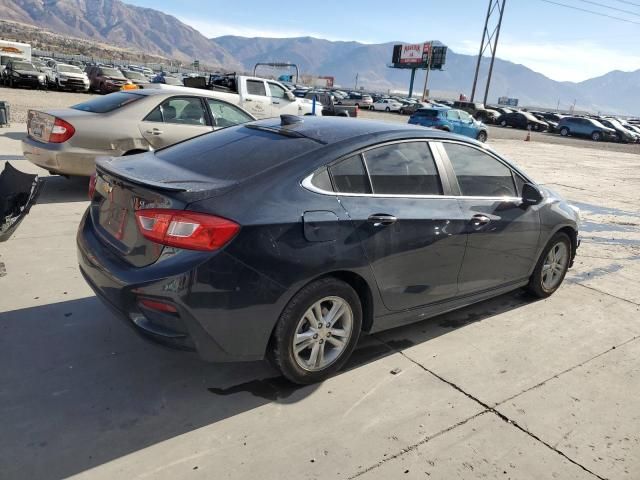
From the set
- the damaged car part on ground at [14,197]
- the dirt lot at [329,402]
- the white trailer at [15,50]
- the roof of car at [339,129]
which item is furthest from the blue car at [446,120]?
the white trailer at [15,50]

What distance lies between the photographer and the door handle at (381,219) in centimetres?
317

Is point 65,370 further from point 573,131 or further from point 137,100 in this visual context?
point 573,131

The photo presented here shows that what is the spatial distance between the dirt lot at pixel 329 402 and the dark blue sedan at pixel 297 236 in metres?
0.34

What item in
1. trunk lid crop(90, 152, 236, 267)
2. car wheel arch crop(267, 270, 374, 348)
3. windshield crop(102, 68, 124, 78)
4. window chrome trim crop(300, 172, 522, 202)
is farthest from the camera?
windshield crop(102, 68, 124, 78)

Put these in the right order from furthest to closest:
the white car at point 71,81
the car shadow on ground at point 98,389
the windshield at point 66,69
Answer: the windshield at point 66,69
the white car at point 71,81
the car shadow on ground at point 98,389

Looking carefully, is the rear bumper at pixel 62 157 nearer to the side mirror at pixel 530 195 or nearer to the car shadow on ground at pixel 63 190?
the car shadow on ground at pixel 63 190

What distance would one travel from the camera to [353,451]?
105 inches

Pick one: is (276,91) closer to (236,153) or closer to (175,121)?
(175,121)

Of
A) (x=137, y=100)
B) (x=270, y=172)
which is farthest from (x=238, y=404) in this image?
(x=137, y=100)

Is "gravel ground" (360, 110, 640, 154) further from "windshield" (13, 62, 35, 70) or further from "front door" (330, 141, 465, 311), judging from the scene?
"front door" (330, 141, 465, 311)

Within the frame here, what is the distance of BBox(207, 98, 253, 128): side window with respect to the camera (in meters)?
7.60

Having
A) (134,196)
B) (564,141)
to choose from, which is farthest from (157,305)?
(564,141)

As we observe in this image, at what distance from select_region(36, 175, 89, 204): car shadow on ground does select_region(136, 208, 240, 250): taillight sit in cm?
472

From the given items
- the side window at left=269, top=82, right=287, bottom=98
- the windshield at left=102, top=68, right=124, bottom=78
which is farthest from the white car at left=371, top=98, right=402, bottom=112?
the side window at left=269, top=82, right=287, bottom=98
